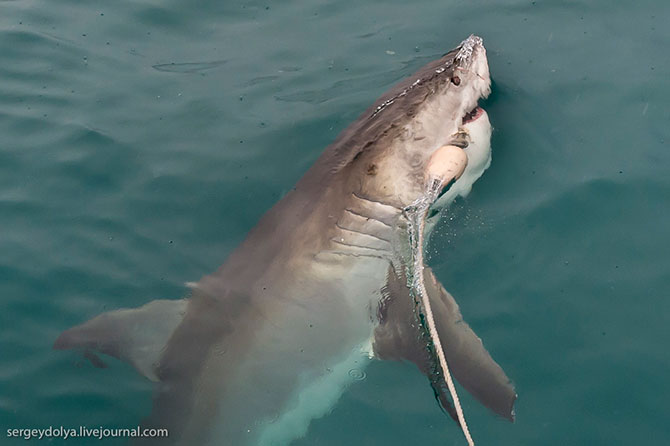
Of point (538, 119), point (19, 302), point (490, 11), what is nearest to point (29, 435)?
point (19, 302)

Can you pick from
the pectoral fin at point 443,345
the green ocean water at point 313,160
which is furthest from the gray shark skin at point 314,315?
the green ocean water at point 313,160

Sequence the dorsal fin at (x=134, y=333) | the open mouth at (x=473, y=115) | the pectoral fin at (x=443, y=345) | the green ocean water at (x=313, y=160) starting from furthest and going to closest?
the open mouth at (x=473, y=115) < the green ocean water at (x=313, y=160) < the dorsal fin at (x=134, y=333) < the pectoral fin at (x=443, y=345)

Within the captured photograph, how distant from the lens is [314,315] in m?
4.89

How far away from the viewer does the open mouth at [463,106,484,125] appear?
5246 mm

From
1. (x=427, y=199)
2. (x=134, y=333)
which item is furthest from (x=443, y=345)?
(x=134, y=333)

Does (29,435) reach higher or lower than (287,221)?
lower

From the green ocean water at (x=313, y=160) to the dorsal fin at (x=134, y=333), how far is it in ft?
1.01

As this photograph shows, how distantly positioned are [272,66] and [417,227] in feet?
11.1

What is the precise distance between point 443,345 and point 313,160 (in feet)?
7.88

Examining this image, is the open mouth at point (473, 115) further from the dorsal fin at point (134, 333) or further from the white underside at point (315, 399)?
the dorsal fin at point (134, 333)

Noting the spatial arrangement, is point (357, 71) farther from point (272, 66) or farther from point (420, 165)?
point (420, 165)

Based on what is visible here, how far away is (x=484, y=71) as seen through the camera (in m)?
5.54

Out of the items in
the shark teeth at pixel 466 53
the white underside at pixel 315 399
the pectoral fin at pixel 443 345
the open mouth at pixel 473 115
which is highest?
the shark teeth at pixel 466 53

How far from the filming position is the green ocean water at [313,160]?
4930mm
